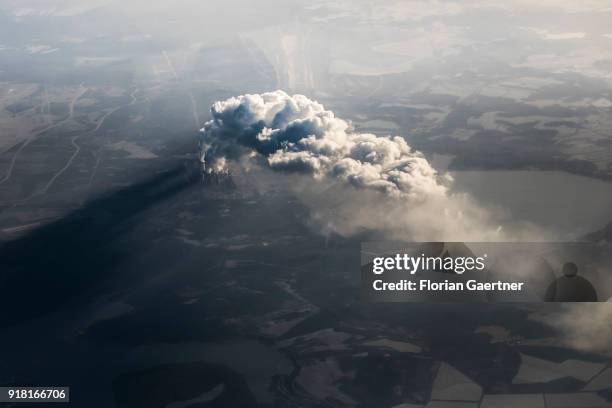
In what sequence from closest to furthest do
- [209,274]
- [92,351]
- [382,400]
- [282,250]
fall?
[382,400] → [92,351] → [209,274] → [282,250]

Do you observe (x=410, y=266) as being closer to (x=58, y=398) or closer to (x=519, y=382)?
(x=519, y=382)

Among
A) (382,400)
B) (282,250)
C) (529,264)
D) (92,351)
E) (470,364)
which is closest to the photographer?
(382,400)

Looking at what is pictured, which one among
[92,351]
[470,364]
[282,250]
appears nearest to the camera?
[470,364]

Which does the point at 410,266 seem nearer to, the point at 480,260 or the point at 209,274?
the point at 480,260

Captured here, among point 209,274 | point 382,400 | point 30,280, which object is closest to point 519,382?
point 382,400

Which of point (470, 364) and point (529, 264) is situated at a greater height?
point (529, 264)

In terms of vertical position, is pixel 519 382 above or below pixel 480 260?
below

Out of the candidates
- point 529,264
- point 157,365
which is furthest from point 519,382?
point 157,365

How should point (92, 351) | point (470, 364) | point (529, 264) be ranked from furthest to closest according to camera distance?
point (529, 264) → point (92, 351) → point (470, 364)

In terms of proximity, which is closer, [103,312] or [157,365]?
[157,365]
